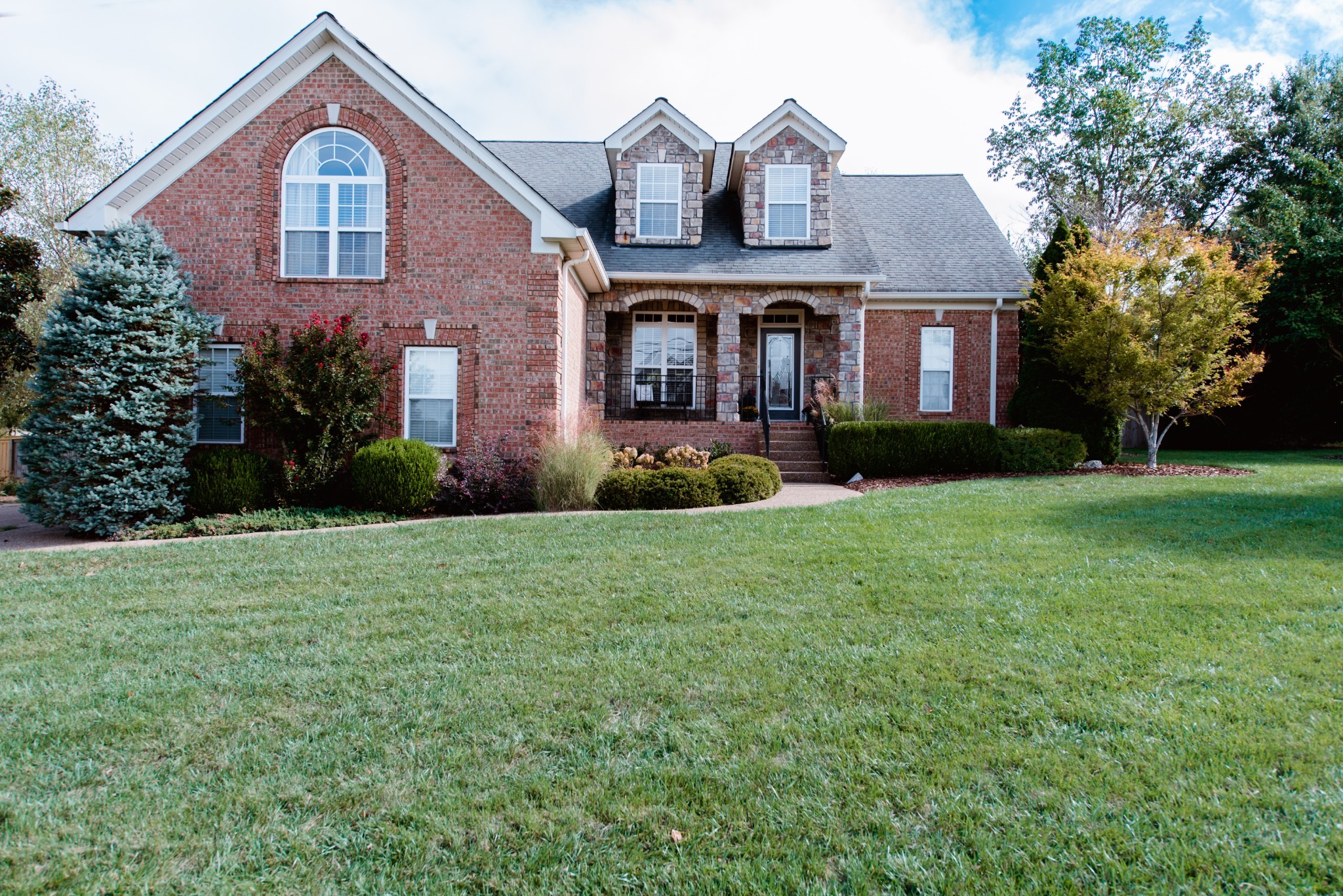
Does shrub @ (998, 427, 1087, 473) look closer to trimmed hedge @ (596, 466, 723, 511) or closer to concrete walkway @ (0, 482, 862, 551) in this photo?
concrete walkway @ (0, 482, 862, 551)

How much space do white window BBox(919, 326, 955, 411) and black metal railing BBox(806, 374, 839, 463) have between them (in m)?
2.27

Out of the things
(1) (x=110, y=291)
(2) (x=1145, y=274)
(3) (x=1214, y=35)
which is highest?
(3) (x=1214, y=35)

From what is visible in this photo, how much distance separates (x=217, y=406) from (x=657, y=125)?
1011 cm

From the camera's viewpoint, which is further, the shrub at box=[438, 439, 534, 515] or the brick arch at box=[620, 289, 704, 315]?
the brick arch at box=[620, 289, 704, 315]

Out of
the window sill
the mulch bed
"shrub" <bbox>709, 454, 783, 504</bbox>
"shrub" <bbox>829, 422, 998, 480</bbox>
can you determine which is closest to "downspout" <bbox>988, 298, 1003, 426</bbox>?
the mulch bed

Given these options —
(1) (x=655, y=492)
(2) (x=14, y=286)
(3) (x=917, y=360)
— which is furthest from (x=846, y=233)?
(2) (x=14, y=286)

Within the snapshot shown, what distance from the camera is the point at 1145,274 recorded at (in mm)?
12297

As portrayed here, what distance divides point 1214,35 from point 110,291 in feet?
108

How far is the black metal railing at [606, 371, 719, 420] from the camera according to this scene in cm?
1661

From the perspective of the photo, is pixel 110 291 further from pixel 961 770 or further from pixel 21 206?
pixel 21 206

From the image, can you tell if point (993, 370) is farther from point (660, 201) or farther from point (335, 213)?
point (335, 213)

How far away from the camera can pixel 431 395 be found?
11.7 meters

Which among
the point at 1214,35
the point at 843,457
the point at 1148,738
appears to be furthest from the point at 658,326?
the point at 1214,35

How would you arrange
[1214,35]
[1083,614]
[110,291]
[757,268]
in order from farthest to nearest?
[1214,35]
[757,268]
[110,291]
[1083,614]
